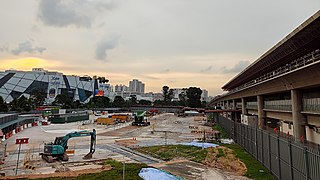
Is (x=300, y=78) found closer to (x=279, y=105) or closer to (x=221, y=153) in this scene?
(x=279, y=105)

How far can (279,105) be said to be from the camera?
32281 millimetres

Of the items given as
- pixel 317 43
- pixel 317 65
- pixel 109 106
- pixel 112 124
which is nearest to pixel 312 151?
pixel 317 65

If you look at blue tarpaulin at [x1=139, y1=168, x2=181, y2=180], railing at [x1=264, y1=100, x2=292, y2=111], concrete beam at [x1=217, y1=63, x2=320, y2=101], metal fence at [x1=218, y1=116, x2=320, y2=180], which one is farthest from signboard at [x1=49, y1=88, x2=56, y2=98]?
metal fence at [x1=218, y1=116, x2=320, y2=180]

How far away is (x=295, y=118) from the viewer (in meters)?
25.5

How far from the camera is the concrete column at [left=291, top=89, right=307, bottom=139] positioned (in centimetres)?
2512

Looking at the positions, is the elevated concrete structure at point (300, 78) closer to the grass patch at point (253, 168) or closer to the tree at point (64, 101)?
the grass patch at point (253, 168)

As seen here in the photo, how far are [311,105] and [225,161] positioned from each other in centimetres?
965

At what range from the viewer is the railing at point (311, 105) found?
71.3ft

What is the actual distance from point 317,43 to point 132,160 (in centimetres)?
2144

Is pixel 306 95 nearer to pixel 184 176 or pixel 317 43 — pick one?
pixel 317 43

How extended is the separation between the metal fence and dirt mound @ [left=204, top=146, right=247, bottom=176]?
1.80 meters

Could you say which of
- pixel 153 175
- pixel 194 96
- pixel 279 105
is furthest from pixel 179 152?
pixel 194 96

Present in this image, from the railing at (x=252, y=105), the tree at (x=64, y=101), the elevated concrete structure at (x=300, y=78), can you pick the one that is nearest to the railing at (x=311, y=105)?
the elevated concrete structure at (x=300, y=78)

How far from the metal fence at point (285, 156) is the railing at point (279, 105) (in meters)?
8.77
